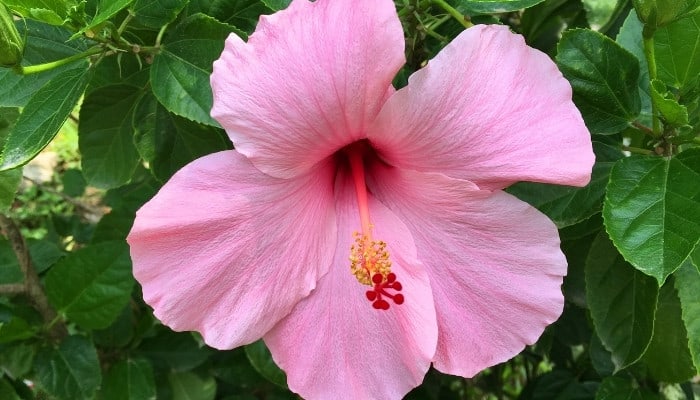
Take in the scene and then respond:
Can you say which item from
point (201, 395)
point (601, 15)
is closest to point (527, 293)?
point (601, 15)

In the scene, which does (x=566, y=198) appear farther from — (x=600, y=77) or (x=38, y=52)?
(x=38, y=52)

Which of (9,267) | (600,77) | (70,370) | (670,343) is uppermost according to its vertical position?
(600,77)

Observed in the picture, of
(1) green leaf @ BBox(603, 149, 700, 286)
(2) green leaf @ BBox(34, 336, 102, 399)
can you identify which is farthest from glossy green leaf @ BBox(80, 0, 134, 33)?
(2) green leaf @ BBox(34, 336, 102, 399)

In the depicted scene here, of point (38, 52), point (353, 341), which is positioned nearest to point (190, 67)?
point (38, 52)

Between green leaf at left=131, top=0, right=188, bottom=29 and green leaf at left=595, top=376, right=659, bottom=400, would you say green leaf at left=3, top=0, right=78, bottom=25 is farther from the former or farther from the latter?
green leaf at left=595, top=376, right=659, bottom=400

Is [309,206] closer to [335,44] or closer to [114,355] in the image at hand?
[335,44]

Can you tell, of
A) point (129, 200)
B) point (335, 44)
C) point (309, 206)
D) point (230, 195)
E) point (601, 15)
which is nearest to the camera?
point (335, 44)

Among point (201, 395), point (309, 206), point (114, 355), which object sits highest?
point (309, 206)
